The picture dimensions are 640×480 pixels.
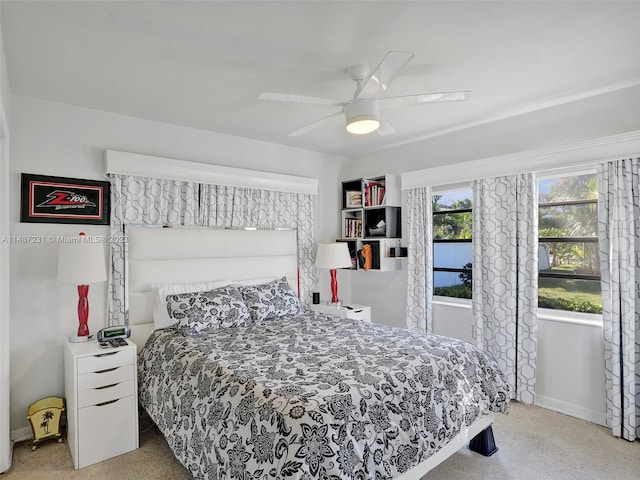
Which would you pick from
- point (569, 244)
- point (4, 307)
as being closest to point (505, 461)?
point (569, 244)

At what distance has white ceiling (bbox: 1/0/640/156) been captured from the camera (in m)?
1.82

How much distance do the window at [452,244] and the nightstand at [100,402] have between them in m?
3.08

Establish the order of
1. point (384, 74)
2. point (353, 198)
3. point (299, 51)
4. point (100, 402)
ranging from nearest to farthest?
1. point (384, 74)
2. point (299, 51)
3. point (100, 402)
4. point (353, 198)

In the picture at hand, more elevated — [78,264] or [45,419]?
[78,264]

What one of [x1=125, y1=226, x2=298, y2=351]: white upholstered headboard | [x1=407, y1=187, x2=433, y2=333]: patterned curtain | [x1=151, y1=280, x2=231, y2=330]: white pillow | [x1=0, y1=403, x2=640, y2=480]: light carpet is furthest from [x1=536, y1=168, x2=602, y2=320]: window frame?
[x1=151, y1=280, x2=231, y2=330]: white pillow

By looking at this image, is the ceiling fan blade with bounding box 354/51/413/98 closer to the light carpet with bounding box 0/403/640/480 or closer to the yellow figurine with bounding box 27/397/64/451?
the light carpet with bounding box 0/403/640/480

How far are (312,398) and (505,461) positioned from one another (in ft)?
5.22

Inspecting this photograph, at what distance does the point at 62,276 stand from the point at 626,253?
4.05 m

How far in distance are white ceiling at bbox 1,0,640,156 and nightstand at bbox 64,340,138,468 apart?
188 cm

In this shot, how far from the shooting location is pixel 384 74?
202cm

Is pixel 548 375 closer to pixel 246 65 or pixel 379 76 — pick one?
pixel 379 76

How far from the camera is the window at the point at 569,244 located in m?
3.11

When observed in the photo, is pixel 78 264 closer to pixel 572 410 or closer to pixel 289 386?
pixel 289 386

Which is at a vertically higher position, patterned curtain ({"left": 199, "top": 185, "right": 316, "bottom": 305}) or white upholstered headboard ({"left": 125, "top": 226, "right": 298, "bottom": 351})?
patterned curtain ({"left": 199, "top": 185, "right": 316, "bottom": 305})
